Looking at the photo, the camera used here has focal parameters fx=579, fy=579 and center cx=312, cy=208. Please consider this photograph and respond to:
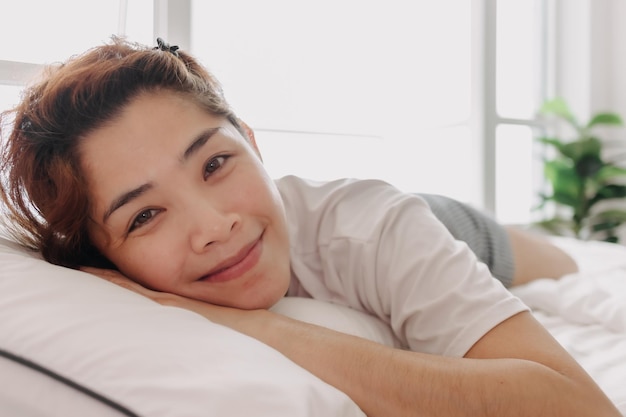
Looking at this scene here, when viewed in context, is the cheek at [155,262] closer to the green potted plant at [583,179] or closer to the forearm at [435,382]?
the forearm at [435,382]

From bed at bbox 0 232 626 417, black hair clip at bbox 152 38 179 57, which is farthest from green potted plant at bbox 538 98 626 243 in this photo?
bed at bbox 0 232 626 417

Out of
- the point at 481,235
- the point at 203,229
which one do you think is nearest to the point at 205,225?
the point at 203,229

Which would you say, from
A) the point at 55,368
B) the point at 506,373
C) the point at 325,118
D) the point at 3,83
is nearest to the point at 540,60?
the point at 325,118

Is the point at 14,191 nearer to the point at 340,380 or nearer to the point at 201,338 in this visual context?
the point at 201,338

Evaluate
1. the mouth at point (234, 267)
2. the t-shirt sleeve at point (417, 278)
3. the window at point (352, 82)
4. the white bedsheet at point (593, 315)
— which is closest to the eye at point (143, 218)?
the mouth at point (234, 267)

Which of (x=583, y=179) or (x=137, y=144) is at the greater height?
(x=137, y=144)

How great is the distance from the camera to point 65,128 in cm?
93

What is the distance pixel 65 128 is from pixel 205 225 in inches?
11.5

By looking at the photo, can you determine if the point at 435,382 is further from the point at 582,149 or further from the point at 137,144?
the point at 582,149

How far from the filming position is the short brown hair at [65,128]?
0.92 meters

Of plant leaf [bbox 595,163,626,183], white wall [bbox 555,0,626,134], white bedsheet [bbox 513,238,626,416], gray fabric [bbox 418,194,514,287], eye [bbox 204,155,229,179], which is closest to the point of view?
eye [bbox 204,155,229,179]

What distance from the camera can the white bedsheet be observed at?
1.07m

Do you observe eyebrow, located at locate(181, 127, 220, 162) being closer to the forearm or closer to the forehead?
the forehead

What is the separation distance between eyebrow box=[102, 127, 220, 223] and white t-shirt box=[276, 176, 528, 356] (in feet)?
1.02
